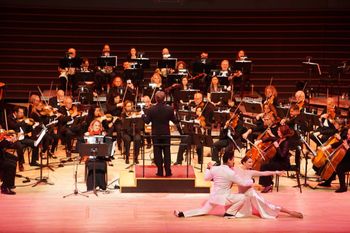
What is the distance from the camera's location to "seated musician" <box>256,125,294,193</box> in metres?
11.2

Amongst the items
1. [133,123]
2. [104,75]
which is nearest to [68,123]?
[133,123]

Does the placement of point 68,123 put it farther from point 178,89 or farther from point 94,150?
point 178,89

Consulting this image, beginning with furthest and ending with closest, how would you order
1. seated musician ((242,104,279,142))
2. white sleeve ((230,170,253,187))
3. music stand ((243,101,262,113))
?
music stand ((243,101,262,113)) < seated musician ((242,104,279,142)) < white sleeve ((230,170,253,187))

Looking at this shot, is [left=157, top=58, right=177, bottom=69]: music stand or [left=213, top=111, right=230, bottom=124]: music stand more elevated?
[left=157, top=58, right=177, bottom=69]: music stand

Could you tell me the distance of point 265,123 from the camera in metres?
12.0

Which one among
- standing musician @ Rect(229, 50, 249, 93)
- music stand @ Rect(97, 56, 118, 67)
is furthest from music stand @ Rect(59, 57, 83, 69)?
standing musician @ Rect(229, 50, 249, 93)

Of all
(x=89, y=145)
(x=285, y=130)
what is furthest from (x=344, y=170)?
(x=89, y=145)

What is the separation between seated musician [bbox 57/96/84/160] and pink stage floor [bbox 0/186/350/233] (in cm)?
241

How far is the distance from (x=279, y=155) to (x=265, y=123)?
0.87 m

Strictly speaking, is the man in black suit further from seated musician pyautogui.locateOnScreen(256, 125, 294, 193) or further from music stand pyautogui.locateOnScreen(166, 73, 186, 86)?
music stand pyautogui.locateOnScreen(166, 73, 186, 86)

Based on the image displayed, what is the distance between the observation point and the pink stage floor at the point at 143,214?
30.1ft

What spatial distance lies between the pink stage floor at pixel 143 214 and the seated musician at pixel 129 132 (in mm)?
1949

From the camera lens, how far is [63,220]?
945 centimetres

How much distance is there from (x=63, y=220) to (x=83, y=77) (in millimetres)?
7146
